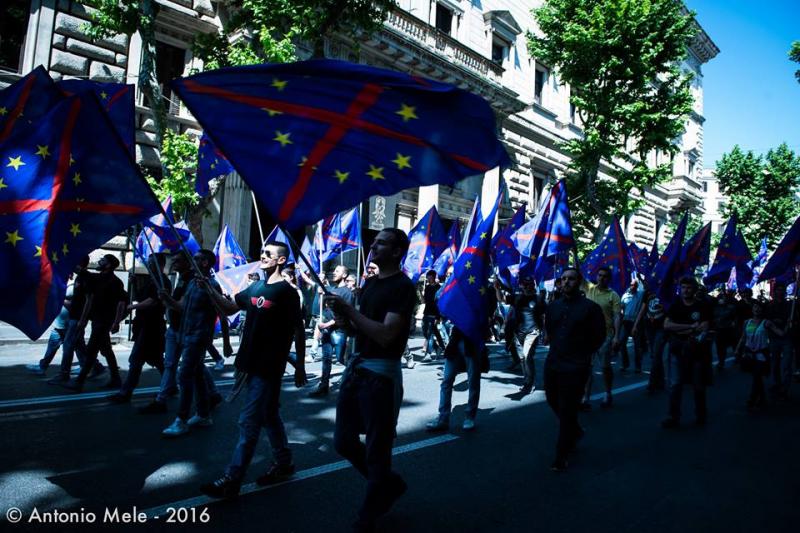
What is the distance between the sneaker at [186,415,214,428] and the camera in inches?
223

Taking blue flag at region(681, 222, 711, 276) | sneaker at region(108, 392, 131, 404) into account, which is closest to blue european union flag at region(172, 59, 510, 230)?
sneaker at region(108, 392, 131, 404)

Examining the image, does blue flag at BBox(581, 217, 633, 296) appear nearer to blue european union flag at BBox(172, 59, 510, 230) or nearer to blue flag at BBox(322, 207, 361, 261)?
blue flag at BBox(322, 207, 361, 261)

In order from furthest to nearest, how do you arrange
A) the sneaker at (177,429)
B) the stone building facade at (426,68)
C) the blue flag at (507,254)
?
the stone building facade at (426,68), the blue flag at (507,254), the sneaker at (177,429)

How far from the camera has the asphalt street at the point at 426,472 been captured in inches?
146

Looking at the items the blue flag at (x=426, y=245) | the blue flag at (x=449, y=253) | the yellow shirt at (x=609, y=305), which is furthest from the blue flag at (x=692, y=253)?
the blue flag at (x=426, y=245)

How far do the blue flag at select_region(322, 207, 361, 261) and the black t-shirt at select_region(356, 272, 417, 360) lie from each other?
32.5ft

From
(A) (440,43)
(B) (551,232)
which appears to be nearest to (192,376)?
(B) (551,232)

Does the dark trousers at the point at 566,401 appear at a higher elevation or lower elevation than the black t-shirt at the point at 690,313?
lower

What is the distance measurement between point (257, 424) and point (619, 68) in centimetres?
2014

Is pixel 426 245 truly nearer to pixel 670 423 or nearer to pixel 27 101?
pixel 670 423

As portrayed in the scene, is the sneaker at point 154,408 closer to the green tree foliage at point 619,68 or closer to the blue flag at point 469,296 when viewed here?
the blue flag at point 469,296

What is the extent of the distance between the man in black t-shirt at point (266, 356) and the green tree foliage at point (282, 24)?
9.11 meters

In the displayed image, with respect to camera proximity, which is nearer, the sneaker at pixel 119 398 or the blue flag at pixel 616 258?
the sneaker at pixel 119 398

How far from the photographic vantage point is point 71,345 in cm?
753
